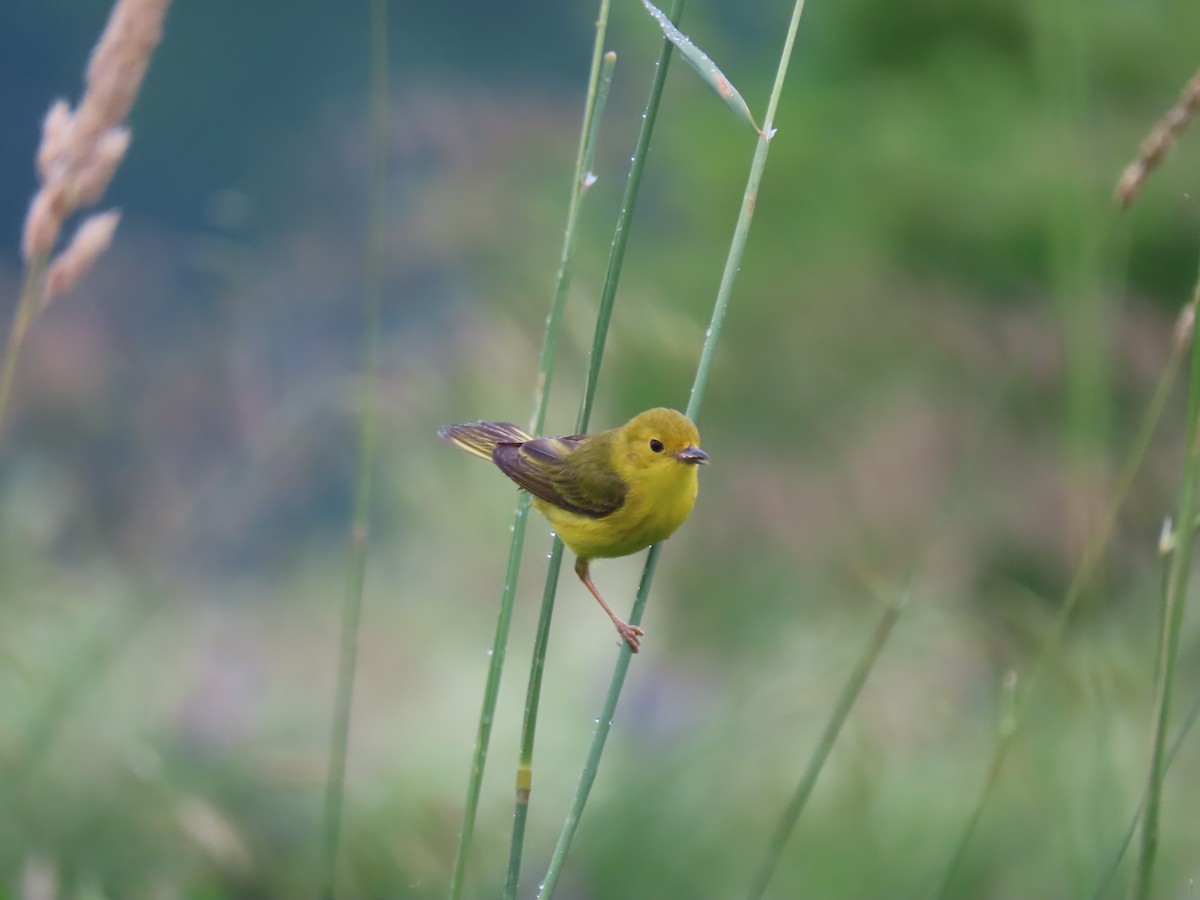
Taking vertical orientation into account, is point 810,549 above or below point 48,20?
below

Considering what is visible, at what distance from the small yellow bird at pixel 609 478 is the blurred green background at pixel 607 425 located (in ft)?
0.62

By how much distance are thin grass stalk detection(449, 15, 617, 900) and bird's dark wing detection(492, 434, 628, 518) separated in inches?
24.9

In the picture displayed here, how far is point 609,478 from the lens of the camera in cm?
231

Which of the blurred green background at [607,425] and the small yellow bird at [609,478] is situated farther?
the blurred green background at [607,425]

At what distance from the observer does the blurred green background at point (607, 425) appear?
2.89 metres

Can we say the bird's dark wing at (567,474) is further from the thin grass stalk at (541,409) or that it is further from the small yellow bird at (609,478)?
the thin grass stalk at (541,409)

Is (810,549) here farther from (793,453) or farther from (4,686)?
(4,686)

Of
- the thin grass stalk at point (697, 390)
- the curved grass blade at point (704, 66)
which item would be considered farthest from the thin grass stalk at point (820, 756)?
the curved grass blade at point (704, 66)

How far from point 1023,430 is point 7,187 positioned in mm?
5443

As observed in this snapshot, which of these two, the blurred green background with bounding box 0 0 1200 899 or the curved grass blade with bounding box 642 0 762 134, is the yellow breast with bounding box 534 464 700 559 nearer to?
the blurred green background with bounding box 0 0 1200 899

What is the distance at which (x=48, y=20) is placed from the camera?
7.53 meters

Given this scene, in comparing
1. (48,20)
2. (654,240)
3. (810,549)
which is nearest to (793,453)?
(810,549)

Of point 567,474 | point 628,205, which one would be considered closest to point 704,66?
point 628,205

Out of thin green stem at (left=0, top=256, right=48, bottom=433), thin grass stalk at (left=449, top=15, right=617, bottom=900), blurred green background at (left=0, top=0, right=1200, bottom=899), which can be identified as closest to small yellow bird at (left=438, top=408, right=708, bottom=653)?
blurred green background at (left=0, top=0, right=1200, bottom=899)
